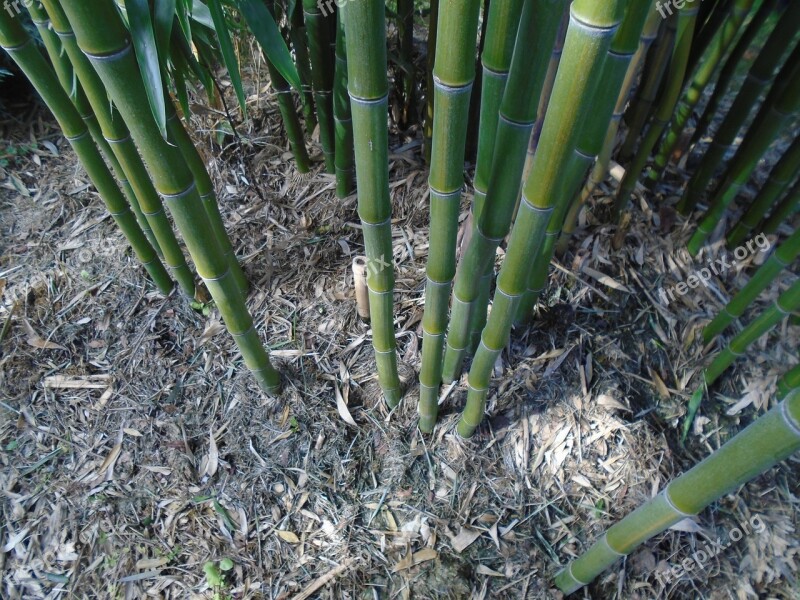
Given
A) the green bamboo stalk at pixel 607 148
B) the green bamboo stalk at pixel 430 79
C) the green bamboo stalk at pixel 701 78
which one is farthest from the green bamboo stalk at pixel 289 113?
the green bamboo stalk at pixel 701 78

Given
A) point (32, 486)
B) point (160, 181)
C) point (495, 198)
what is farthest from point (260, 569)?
point (495, 198)

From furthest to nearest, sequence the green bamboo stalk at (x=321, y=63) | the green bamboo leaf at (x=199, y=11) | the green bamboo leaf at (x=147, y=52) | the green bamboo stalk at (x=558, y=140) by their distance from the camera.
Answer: the green bamboo stalk at (x=321, y=63)
the green bamboo leaf at (x=199, y=11)
the green bamboo leaf at (x=147, y=52)
the green bamboo stalk at (x=558, y=140)

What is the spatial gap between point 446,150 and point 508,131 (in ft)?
0.35

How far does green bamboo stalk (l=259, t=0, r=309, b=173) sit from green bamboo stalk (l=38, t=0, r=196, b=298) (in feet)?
1.56

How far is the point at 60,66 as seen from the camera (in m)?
1.33

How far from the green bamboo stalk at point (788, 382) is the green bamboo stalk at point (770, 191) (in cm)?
49

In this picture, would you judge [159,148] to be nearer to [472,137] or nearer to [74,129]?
[74,129]

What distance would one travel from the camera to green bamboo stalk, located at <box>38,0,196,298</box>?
1072 mm

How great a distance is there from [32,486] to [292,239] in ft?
3.48

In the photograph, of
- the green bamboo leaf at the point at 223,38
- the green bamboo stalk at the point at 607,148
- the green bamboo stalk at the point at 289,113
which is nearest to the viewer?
the green bamboo leaf at the point at 223,38

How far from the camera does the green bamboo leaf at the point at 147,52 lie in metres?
0.86

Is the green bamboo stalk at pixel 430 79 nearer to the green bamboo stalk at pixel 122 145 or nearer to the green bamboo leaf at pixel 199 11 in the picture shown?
the green bamboo leaf at pixel 199 11

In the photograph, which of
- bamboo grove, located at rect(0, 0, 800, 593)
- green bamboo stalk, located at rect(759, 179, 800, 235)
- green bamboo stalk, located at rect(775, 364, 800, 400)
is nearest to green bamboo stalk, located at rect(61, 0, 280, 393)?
bamboo grove, located at rect(0, 0, 800, 593)

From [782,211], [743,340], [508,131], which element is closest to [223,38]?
[508,131]
